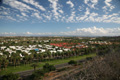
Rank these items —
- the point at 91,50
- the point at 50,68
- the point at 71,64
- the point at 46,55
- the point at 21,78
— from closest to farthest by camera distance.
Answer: the point at 21,78, the point at 50,68, the point at 71,64, the point at 46,55, the point at 91,50

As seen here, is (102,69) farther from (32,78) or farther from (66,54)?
(66,54)

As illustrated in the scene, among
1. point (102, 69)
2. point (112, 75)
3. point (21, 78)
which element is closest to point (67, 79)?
point (102, 69)

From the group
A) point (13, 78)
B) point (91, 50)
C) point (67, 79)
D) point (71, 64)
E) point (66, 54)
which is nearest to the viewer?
point (67, 79)

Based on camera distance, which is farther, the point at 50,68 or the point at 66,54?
the point at 66,54

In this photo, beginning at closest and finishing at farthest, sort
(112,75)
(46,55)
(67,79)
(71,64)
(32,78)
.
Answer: (67,79)
(112,75)
(32,78)
(71,64)
(46,55)

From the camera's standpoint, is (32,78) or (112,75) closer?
(112,75)

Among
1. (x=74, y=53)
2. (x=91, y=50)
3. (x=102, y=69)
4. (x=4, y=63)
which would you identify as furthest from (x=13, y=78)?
(x=91, y=50)

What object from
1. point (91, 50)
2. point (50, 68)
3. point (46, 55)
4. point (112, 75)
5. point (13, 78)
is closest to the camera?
point (112, 75)

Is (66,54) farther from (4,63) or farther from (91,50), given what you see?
(4,63)

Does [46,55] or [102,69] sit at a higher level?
[102,69]
